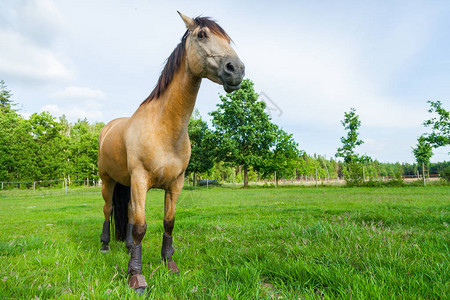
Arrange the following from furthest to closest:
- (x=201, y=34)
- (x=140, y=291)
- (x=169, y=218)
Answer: (x=169, y=218) → (x=201, y=34) → (x=140, y=291)

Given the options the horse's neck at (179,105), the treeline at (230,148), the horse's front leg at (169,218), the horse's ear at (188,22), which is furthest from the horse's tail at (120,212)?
the treeline at (230,148)

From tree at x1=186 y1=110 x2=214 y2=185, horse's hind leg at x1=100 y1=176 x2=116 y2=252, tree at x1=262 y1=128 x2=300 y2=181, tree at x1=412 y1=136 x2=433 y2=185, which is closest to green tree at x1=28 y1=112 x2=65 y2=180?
tree at x1=186 y1=110 x2=214 y2=185

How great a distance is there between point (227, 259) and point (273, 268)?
0.59 m

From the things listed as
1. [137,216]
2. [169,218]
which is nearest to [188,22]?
[137,216]

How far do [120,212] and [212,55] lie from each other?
3.30 m

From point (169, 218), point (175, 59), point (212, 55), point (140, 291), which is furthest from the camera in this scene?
point (169, 218)

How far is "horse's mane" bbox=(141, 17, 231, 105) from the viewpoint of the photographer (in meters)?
2.63

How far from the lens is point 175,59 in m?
2.91

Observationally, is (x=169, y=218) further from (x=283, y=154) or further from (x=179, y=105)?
(x=283, y=154)

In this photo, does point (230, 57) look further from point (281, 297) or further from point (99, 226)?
point (99, 226)

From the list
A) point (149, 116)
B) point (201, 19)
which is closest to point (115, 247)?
point (149, 116)

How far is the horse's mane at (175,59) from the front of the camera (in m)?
2.63

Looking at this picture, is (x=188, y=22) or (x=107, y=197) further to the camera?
(x=107, y=197)

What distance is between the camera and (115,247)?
404cm
